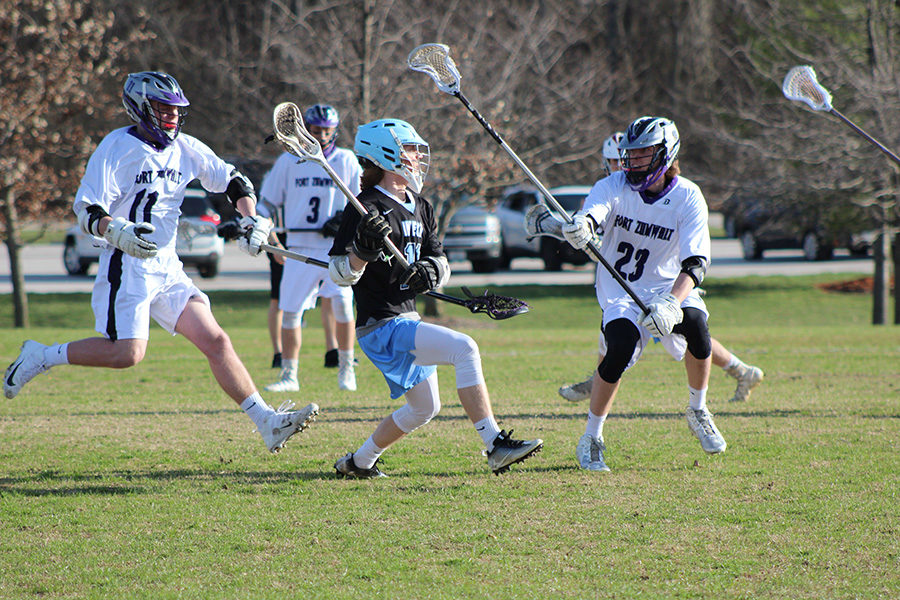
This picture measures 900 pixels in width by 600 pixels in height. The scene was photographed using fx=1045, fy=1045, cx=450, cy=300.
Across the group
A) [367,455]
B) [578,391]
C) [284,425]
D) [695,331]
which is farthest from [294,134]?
[578,391]

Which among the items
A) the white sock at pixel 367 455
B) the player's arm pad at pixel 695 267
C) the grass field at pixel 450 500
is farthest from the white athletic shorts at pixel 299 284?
the player's arm pad at pixel 695 267

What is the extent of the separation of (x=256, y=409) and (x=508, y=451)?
1.49 meters

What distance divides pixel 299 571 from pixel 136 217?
268 cm

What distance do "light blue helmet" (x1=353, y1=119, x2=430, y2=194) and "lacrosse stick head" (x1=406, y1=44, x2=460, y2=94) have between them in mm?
1102

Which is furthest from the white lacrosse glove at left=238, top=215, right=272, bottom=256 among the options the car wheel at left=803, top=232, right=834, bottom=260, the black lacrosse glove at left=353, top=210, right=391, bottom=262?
the car wheel at left=803, top=232, right=834, bottom=260

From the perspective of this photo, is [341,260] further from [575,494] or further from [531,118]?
[531,118]

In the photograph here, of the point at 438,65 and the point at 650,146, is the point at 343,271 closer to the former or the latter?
the point at 438,65

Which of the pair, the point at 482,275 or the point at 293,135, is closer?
the point at 293,135

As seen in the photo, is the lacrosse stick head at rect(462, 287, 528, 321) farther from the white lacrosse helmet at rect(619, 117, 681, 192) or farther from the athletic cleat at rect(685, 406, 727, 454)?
the athletic cleat at rect(685, 406, 727, 454)

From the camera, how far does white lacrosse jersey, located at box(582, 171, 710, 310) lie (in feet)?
20.4

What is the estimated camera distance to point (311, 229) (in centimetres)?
952

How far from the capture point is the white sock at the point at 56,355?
6.12 m

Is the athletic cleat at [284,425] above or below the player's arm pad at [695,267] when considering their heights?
below

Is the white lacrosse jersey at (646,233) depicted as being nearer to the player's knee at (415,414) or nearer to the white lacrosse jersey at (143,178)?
the player's knee at (415,414)
